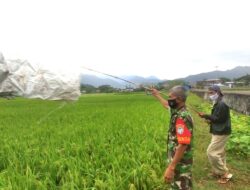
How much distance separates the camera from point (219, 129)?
7023 millimetres

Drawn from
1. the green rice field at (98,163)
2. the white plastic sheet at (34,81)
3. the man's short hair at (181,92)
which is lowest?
the green rice field at (98,163)

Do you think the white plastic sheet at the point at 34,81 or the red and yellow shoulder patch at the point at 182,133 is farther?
the red and yellow shoulder patch at the point at 182,133

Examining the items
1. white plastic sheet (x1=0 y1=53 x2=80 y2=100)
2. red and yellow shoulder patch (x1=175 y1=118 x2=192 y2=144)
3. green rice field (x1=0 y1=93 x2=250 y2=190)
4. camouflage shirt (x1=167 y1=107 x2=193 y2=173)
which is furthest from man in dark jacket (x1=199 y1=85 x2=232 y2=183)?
white plastic sheet (x1=0 y1=53 x2=80 y2=100)

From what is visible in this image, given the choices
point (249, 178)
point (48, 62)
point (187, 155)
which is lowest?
point (249, 178)

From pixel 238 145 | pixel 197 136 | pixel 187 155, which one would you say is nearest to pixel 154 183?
pixel 187 155

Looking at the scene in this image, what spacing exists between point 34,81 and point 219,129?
4.77m

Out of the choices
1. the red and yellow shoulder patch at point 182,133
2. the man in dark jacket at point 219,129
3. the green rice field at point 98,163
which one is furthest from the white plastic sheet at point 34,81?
the man in dark jacket at point 219,129

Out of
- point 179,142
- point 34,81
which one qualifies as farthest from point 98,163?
point 34,81

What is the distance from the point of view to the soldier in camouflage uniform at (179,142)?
4523 mm

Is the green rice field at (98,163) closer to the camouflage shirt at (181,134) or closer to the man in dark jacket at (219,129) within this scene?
the man in dark jacket at (219,129)

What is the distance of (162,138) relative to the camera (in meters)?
8.77

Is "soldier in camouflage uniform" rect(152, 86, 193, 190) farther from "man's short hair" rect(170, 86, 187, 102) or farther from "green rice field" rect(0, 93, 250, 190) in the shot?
"green rice field" rect(0, 93, 250, 190)

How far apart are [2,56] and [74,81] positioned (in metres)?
0.47

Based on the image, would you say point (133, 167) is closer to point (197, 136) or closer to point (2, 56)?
point (2, 56)
